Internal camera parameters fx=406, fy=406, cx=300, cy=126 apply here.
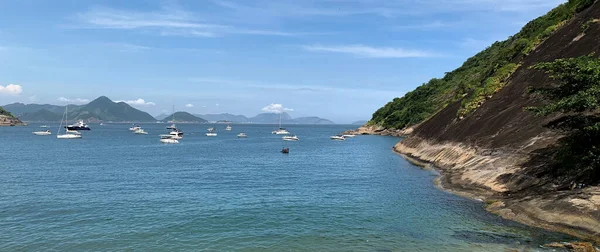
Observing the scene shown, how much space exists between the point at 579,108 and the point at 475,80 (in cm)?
7734

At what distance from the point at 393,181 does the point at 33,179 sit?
42.2 meters

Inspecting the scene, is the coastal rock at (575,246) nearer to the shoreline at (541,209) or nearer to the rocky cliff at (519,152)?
the shoreline at (541,209)

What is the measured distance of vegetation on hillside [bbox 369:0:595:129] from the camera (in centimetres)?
6881

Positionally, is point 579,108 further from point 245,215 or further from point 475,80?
point 475,80

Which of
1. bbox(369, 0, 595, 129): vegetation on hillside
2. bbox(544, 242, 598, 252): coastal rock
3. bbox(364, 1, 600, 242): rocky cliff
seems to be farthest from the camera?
bbox(369, 0, 595, 129): vegetation on hillside

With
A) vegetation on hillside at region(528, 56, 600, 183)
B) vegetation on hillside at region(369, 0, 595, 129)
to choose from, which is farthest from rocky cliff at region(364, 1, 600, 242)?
vegetation on hillside at region(369, 0, 595, 129)

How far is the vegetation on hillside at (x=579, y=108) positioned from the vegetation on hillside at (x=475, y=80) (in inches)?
1485

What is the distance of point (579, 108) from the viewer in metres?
25.8

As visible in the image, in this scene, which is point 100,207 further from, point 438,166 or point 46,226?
point 438,166

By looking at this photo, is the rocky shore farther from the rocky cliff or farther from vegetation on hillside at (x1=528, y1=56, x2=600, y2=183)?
vegetation on hillside at (x1=528, y1=56, x2=600, y2=183)

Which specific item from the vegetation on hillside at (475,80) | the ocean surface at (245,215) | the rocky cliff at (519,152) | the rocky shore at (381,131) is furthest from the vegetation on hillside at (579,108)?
the rocky shore at (381,131)

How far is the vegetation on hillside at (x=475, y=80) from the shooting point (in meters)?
68.8

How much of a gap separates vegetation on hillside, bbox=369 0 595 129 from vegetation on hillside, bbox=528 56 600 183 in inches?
1485

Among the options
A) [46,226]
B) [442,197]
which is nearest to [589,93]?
[442,197]
